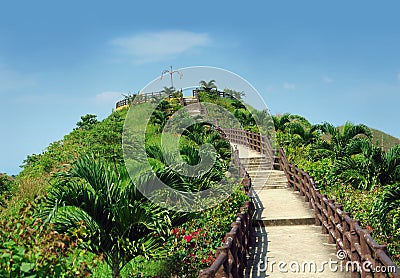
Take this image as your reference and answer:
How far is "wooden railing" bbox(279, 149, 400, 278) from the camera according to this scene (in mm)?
6044

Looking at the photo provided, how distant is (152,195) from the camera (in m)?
7.72

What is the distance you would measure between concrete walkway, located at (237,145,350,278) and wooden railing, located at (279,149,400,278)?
252mm

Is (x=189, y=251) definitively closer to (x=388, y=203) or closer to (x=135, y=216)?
(x=135, y=216)

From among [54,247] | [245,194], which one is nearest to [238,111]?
[245,194]

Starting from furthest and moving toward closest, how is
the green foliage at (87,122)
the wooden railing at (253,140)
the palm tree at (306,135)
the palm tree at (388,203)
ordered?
1. the green foliage at (87,122)
2. the palm tree at (306,135)
3. the wooden railing at (253,140)
4. the palm tree at (388,203)

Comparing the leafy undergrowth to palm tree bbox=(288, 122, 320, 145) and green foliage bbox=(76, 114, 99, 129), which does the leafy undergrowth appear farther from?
green foliage bbox=(76, 114, 99, 129)

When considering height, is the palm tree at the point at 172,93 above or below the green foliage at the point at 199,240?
above

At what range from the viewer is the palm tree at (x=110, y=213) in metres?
7.39

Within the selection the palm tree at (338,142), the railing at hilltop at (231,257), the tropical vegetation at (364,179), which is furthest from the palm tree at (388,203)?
the palm tree at (338,142)

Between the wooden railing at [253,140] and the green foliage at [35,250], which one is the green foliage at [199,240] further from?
the wooden railing at [253,140]

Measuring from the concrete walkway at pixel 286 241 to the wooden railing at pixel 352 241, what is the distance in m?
0.25

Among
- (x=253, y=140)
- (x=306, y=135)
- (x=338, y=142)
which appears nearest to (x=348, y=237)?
(x=338, y=142)

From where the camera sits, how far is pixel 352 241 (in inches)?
307

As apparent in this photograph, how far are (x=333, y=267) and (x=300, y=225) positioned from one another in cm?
358
